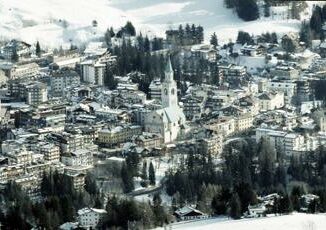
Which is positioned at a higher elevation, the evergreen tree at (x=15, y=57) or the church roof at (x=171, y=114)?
the evergreen tree at (x=15, y=57)

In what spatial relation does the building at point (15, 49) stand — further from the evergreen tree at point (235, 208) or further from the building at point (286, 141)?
the evergreen tree at point (235, 208)

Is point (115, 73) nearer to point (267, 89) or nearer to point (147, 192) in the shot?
point (267, 89)

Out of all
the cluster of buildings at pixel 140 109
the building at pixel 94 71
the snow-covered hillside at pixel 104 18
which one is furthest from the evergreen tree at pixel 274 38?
the building at pixel 94 71

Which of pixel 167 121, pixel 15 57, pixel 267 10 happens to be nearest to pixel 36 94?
pixel 167 121

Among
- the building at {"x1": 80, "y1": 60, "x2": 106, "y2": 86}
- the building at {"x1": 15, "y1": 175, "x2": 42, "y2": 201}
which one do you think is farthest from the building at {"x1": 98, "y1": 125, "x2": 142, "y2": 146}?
the building at {"x1": 80, "y1": 60, "x2": 106, "y2": 86}

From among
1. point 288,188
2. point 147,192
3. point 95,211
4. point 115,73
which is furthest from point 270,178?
point 115,73

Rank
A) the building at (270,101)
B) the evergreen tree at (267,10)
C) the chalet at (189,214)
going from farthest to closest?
the evergreen tree at (267,10)
the building at (270,101)
the chalet at (189,214)

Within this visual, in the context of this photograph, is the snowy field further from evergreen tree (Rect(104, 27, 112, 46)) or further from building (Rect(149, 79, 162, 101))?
evergreen tree (Rect(104, 27, 112, 46))
